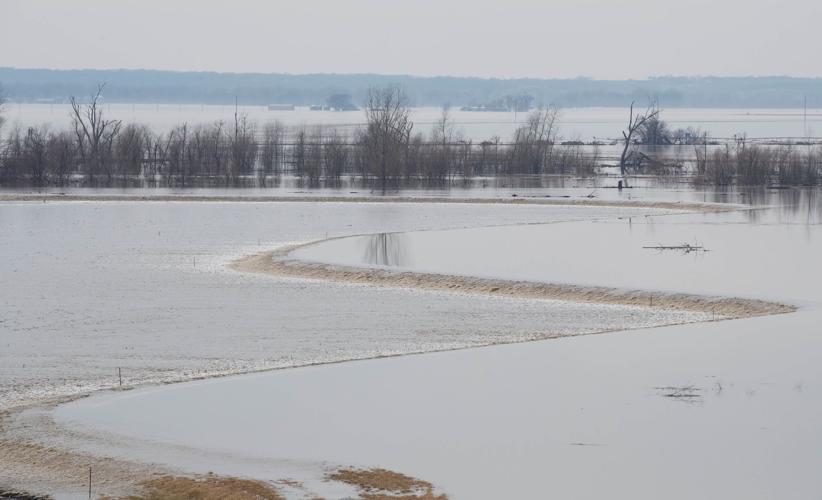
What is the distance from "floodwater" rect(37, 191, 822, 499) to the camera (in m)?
14.0

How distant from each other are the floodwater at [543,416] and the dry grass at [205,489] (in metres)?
0.41

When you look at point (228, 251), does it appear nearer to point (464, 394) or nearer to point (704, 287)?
point (704, 287)

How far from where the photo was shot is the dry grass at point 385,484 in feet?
43.4

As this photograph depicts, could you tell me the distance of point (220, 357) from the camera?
20391mm

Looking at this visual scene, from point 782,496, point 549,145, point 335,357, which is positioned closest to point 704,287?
point 335,357

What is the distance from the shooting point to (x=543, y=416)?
16516 millimetres

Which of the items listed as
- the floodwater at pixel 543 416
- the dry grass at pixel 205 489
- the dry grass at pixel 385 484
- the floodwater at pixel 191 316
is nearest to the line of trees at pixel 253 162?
the floodwater at pixel 191 316

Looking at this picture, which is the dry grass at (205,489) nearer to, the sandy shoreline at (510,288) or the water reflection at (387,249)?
the sandy shoreline at (510,288)

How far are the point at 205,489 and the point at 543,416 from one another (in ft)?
17.1

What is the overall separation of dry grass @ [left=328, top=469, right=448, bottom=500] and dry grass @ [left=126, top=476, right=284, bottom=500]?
3.01 ft

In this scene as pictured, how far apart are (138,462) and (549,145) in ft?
242

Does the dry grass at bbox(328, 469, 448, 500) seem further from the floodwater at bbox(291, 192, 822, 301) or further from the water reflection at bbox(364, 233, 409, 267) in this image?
the water reflection at bbox(364, 233, 409, 267)

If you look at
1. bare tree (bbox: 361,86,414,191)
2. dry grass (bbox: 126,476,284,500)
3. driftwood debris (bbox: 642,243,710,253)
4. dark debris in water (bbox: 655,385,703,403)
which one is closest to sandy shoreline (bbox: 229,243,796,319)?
dark debris in water (bbox: 655,385,703,403)

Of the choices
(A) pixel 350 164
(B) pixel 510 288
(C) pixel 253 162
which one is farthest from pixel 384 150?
(B) pixel 510 288
